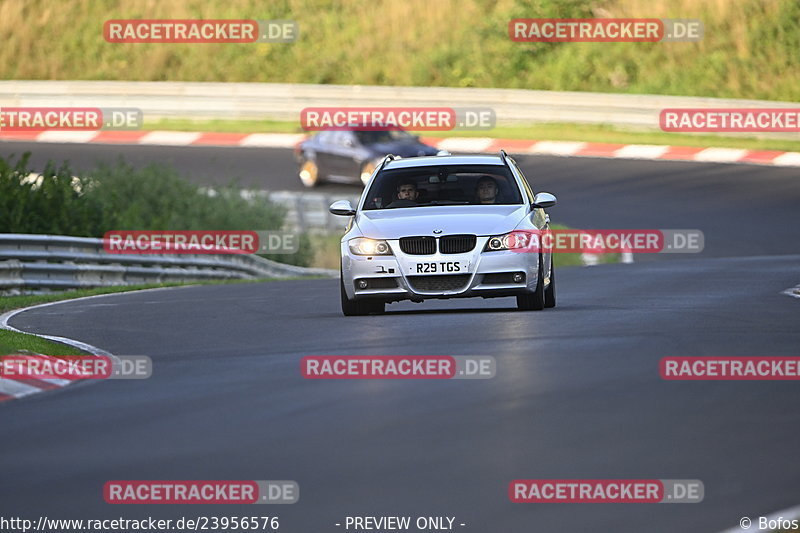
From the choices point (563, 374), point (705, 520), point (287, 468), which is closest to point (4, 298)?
point (563, 374)

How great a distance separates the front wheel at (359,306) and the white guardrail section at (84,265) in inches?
302

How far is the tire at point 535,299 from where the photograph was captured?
637 inches

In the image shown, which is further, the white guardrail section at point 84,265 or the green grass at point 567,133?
the green grass at point 567,133

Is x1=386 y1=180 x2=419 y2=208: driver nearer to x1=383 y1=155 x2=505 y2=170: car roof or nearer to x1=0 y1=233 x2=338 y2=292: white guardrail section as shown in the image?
x1=383 y1=155 x2=505 y2=170: car roof

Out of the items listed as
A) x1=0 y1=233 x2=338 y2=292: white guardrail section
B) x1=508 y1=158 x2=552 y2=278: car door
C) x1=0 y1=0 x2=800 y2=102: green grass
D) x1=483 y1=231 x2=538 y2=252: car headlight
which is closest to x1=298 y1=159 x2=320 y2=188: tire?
x1=0 y1=233 x2=338 y2=292: white guardrail section

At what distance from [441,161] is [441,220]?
53.9 inches

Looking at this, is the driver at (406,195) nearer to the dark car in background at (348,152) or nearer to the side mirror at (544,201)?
the side mirror at (544,201)

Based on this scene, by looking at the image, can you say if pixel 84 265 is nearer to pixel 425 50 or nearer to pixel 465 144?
pixel 465 144

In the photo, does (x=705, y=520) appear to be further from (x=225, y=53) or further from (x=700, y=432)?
(x=225, y=53)

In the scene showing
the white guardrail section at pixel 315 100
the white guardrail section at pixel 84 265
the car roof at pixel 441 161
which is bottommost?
the white guardrail section at pixel 84 265

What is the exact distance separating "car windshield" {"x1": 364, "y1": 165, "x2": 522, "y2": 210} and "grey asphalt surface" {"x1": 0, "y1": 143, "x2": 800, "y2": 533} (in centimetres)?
105

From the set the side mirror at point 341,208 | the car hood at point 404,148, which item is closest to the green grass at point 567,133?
the car hood at point 404,148

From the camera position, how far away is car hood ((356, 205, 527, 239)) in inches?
626

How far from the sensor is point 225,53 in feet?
172
